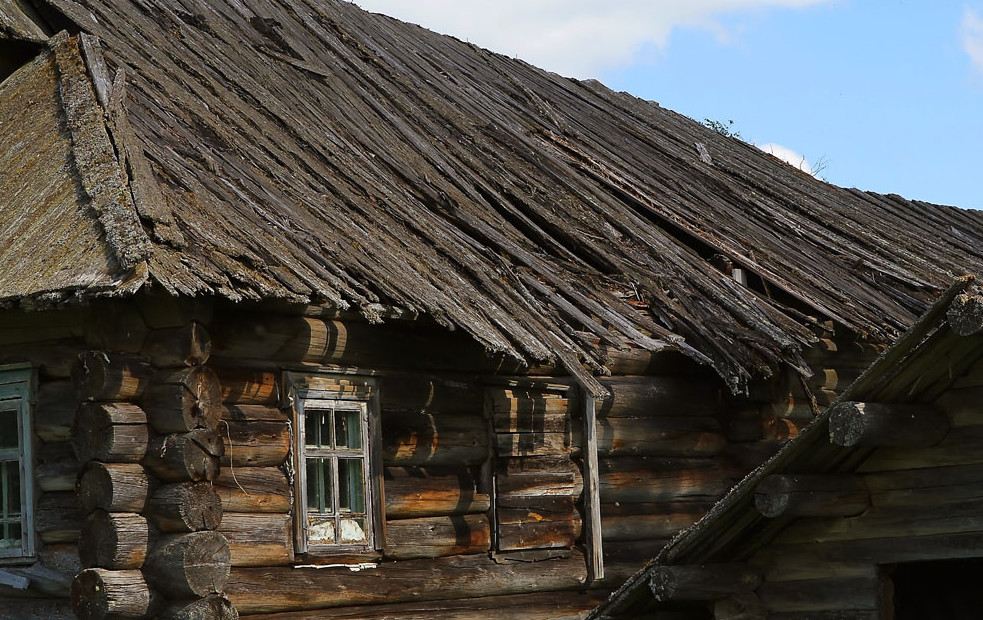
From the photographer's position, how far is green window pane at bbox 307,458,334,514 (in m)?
9.11

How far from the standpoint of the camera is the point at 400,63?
14.9m

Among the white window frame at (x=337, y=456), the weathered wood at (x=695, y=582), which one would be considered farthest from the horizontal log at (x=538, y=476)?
the weathered wood at (x=695, y=582)

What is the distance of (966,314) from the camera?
16.1 ft

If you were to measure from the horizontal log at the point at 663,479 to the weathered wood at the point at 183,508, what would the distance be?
12.2 ft

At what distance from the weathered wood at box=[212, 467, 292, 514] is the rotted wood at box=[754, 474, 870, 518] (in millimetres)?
4012

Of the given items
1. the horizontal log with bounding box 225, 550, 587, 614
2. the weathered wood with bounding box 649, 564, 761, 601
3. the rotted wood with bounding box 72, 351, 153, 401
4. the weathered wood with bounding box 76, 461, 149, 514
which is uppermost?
the rotted wood with bounding box 72, 351, 153, 401

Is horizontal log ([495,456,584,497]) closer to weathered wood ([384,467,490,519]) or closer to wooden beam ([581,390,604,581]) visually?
wooden beam ([581,390,604,581])

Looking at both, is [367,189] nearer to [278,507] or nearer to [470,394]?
[470,394]

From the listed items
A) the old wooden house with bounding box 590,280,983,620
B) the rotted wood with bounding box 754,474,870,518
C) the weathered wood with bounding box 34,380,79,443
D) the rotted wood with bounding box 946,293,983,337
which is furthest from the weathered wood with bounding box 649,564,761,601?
the weathered wood with bounding box 34,380,79,443

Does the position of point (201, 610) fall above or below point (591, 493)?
below

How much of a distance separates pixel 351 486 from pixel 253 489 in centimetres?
88

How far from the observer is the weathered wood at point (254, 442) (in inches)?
335

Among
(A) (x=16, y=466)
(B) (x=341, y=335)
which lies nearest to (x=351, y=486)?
(B) (x=341, y=335)

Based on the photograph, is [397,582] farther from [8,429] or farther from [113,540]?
[8,429]
